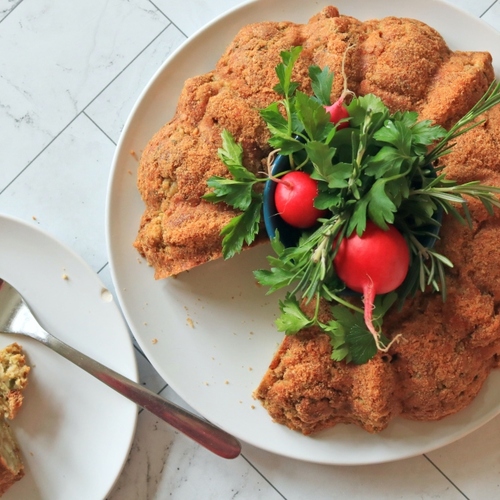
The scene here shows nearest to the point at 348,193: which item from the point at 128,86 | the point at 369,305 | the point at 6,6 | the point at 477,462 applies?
the point at 369,305

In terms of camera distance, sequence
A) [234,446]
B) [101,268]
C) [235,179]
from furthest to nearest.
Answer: [101,268]
[234,446]
[235,179]

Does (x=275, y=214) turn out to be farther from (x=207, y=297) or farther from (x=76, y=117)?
(x=76, y=117)

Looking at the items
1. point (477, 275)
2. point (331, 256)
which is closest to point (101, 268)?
point (331, 256)

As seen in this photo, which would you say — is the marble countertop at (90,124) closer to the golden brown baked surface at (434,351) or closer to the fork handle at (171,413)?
the fork handle at (171,413)

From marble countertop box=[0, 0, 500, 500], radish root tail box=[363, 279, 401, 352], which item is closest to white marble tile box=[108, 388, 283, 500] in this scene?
marble countertop box=[0, 0, 500, 500]

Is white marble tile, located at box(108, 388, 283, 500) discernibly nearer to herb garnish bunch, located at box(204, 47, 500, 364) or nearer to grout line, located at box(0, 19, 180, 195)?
herb garnish bunch, located at box(204, 47, 500, 364)

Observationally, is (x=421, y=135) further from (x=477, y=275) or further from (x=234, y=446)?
(x=234, y=446)

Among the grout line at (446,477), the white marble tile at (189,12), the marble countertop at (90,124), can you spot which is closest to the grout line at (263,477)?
the marble countertop at (90,124)
